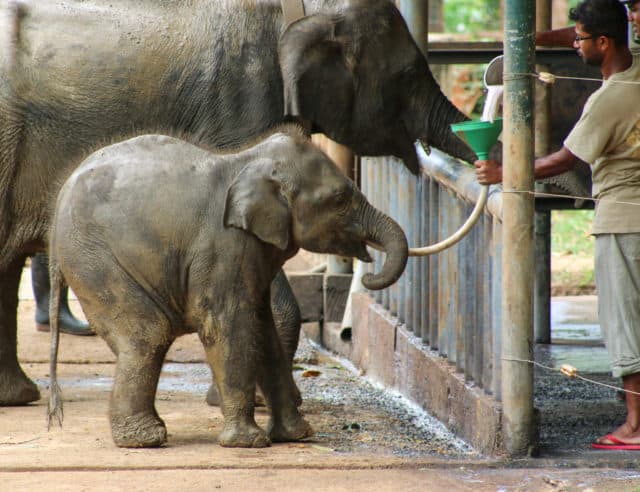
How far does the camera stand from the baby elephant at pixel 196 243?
578 centimetres

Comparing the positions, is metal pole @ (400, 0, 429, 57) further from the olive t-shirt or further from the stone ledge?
Answer: the olive t-shirt

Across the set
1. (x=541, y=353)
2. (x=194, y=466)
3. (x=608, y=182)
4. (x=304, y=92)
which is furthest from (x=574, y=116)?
(x=194, y=466)

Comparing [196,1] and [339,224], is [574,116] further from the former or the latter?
[339,224]

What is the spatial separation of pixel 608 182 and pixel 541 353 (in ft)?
9.98

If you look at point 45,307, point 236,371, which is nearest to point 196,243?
point 236,371

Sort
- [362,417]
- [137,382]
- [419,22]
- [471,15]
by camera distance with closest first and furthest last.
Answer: [137,382] < [362,417] < [419,22] < [471,15]

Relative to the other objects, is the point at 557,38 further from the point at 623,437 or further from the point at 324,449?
the point at 324,449

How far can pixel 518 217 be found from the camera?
5488 mm

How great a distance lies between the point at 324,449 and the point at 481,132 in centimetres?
154

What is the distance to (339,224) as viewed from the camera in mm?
5883

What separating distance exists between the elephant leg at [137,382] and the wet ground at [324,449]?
0.09 meters

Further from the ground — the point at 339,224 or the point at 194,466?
the point at 339,224

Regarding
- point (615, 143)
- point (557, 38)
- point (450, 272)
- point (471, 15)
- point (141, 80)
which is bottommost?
point (450, 272)

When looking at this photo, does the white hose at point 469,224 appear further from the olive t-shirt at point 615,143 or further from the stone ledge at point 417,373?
the stone ledge at point 417,373
